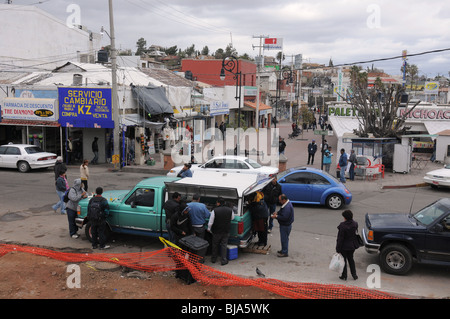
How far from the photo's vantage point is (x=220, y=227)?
8.70 m

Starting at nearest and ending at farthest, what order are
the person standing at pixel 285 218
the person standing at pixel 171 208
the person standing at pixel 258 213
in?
the person standing at pixel 171 208 → the person standing at pixel 285 218 → the person standing at pixel 258 213

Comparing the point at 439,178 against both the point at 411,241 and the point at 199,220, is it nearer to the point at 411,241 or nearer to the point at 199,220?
the point at 411,241

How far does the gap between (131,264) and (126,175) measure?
12976 mm

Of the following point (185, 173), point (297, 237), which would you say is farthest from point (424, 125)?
point (297, 237)

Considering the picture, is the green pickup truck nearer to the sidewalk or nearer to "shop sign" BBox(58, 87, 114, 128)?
the sidewalk

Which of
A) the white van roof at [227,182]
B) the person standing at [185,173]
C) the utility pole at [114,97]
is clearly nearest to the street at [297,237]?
the white van roof at [227,182]

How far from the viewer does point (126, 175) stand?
21.3 meters

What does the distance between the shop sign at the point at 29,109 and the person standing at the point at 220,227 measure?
18113 mm

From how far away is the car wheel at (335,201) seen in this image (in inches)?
558

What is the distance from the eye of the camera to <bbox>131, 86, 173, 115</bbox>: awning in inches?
987

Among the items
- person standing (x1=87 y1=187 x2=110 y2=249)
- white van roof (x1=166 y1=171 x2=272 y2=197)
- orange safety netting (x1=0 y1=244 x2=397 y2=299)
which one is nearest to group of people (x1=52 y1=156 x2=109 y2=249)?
person standing (x1=87 y1=187 x2=110 y2=249)

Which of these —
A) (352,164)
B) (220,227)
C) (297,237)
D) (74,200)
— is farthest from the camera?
(352,164)

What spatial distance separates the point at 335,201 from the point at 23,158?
15.9 metres

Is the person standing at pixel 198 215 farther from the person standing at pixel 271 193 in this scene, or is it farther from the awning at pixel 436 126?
the awning at pixel 436 126
